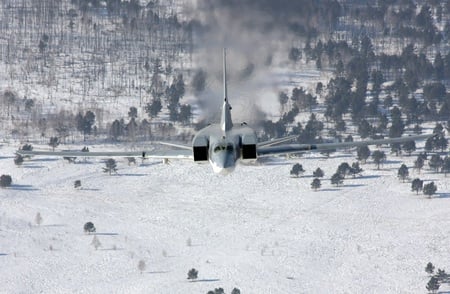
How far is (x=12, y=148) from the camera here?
183750 millimetres

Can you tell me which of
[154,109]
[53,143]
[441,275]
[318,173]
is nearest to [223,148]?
[441,275]

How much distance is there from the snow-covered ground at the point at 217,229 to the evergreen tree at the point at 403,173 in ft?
3.53

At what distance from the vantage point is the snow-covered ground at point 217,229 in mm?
142500

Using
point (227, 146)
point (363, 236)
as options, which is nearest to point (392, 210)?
point (363, 236)

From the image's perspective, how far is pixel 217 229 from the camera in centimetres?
15562

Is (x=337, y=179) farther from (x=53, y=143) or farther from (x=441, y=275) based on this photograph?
(x=53, y=143)

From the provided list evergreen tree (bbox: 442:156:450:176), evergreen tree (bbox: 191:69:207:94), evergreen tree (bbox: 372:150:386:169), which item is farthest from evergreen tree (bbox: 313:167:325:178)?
evergreen tree (bbox: 191:69:207:94)

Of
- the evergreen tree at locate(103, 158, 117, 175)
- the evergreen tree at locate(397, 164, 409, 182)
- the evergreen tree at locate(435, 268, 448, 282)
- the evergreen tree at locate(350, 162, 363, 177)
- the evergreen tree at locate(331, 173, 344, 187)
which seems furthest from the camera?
the evergreen tree at locate(350, 162, 363, 177)

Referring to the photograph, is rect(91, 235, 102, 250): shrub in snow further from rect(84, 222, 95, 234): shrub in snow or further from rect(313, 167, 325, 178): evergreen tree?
rect(313, 167, 325, 178): evergreen tree

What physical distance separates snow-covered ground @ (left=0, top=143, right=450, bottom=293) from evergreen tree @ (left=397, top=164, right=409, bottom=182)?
108 cm

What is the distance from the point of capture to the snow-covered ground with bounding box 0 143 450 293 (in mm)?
142500

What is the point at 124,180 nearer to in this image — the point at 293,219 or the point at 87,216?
the point at 87,216

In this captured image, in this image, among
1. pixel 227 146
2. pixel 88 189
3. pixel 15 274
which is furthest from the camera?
pixel 88 189

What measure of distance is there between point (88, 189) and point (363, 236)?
128 feet
